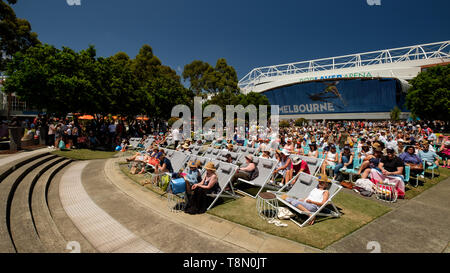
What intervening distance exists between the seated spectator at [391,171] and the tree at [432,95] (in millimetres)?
28419

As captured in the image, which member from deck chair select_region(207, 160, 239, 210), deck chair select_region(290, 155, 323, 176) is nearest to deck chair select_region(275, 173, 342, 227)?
deck chair select_region(207, 160, 239, 210)

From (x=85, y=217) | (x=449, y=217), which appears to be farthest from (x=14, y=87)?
(x=449, y=217)

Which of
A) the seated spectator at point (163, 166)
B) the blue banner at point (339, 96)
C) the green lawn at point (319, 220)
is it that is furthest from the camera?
the blue banner at point (339, 96)

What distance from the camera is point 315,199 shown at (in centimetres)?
448

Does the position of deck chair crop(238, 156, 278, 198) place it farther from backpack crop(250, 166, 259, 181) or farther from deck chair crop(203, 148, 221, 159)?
deck chair crop(203, 148, 221, 159)

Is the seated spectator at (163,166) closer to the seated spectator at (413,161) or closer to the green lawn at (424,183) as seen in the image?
the green lawn at (424,183)

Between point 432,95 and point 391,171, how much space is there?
3021 centimetres

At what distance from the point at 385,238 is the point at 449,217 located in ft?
7.00

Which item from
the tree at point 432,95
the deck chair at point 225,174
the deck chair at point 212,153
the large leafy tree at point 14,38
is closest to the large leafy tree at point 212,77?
the large leafy tree at point 14,38

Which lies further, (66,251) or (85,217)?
(85,217)

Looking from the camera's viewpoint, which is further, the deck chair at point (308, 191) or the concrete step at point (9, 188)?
the deck chair at point (308, 191)

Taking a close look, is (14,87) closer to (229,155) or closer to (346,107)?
(229,155)

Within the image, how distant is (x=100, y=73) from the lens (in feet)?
48.1

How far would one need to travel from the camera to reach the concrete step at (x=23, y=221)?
322cm
